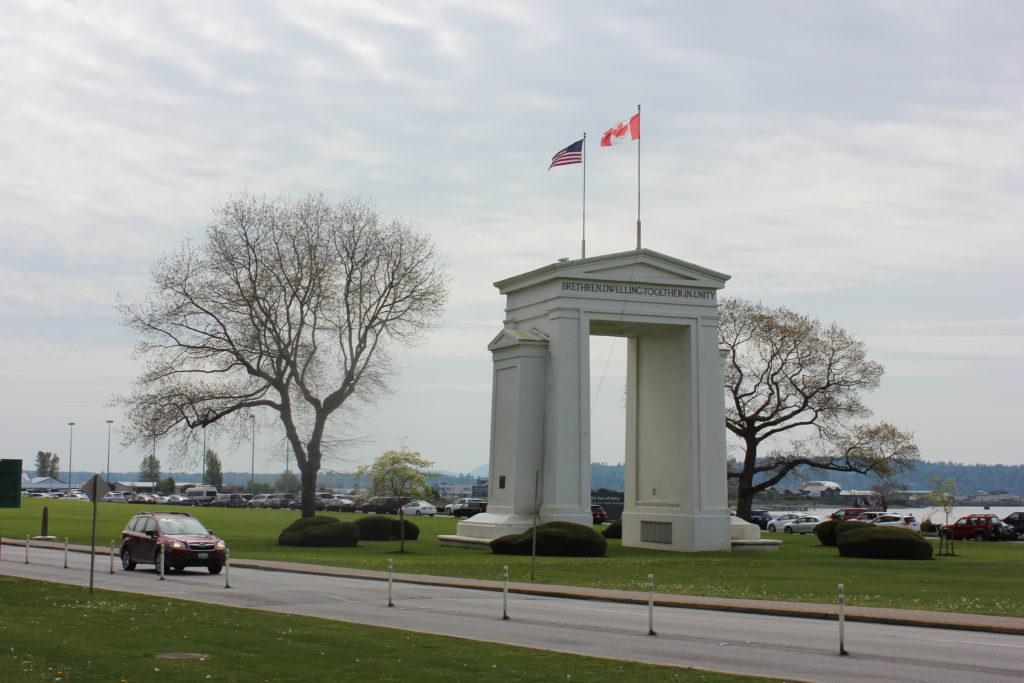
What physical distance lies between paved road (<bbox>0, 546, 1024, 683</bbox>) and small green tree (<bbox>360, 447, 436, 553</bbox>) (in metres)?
17.3

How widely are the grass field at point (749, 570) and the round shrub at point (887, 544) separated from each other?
0.76 metres

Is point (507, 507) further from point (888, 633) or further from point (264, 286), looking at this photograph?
point (888, 633)

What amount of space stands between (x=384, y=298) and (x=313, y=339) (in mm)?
4351

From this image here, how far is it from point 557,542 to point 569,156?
17975 mm

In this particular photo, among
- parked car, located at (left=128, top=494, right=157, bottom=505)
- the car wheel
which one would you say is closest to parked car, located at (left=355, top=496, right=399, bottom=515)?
parked car, located at (left=128, top=494, right=157, bottom=505)

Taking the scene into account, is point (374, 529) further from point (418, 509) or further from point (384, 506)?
point (418, 509)

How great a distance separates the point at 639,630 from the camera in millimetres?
18703

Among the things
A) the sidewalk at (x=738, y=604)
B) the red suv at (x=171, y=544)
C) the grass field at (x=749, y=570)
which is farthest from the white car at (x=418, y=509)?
the red suv at (x=171, y=544)

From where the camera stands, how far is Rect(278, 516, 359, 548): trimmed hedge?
153 feet

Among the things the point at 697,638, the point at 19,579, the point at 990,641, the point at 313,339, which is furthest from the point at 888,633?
the point at 313,339

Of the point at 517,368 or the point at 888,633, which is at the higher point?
the point at 517,368

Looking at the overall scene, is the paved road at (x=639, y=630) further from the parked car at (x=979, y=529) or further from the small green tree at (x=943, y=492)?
the parked car at (x=979, y=529)

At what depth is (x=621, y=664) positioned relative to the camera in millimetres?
14062

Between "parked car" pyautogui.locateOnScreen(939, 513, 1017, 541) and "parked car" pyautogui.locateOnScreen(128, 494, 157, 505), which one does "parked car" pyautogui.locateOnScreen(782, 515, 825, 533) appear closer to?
"parked car" pyautogui.locateOnScreen(939, 513, 1017, 541)
